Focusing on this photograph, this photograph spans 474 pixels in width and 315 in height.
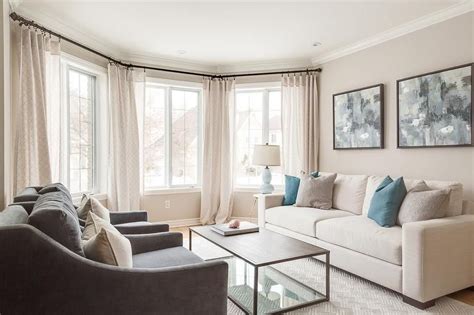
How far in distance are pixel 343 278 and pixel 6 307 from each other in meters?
2.67

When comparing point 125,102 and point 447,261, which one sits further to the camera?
point 125,102

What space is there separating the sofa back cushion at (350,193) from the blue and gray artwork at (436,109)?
0.65 metres

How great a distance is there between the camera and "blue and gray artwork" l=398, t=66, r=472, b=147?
326cm

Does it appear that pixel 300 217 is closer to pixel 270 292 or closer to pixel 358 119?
pixel 270 292

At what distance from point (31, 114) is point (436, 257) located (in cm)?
384

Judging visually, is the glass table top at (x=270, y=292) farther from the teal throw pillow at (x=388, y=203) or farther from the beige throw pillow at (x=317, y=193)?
the beige throw pillow at (x=317, y=193)

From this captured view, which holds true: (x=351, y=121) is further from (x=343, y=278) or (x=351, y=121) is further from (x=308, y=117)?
(x=343, y=278)

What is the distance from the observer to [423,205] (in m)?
2.88

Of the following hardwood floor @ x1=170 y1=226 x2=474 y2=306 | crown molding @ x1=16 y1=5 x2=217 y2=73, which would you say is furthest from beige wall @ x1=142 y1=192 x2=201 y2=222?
hardwood floor @ x1=170 y1=226 x2=474 y2=306

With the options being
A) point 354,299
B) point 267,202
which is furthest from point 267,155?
point 354,299

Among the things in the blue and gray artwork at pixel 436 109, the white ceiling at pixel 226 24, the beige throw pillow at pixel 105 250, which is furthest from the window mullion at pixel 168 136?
the beige throw pillow at pixel 105 250

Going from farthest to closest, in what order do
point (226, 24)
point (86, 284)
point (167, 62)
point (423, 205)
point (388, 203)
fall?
point (167, 62)
point (226, 24)
point (388, 203)
point (423, 205)
point (86, 284)

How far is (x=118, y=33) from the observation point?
4.13 meters

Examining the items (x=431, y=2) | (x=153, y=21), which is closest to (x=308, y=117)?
(x=431, y=2)
